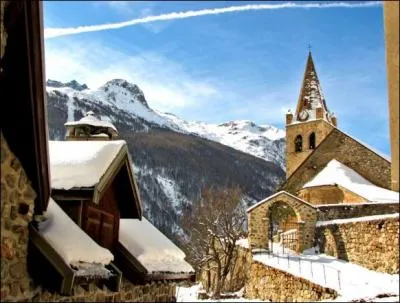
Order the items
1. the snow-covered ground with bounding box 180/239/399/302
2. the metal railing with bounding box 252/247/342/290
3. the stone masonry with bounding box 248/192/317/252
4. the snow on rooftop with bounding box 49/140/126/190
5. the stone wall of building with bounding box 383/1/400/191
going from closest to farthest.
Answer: the stone wall of building with bounding box 383/1/400/191, the snow on rooftop with bounding box 49/140/126/190, the snow-covered ground with bounding box 180/239/399/302, the metal railing with bounding box 252/247/342/290, the stone masonry with bounding box 248/192/317/252

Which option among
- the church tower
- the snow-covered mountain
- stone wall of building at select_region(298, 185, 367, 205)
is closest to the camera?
stone wall of building at select_region(298, 185, 367, 205)

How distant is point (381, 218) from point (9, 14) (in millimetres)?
19001

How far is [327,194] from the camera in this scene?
34094 millimetres

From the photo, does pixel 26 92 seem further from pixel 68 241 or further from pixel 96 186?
pixel 96 186

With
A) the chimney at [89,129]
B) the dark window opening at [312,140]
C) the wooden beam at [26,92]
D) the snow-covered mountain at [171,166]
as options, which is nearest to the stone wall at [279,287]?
the chimney at [89,129]

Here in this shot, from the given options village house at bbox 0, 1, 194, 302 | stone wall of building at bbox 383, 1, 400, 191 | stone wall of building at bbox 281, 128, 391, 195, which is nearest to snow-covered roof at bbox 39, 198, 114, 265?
village house at bbox 0, 1, 194, 302

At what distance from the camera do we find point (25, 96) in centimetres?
591

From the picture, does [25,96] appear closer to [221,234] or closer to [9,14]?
[9,14]

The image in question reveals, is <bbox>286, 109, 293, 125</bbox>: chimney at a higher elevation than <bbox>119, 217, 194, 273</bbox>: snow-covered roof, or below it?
higher

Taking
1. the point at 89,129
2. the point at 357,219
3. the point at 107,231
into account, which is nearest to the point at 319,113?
the point at 357,219

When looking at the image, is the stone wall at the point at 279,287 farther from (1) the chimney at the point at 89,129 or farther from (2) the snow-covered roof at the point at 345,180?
(2) the snow-covered roof at the point at 345,180

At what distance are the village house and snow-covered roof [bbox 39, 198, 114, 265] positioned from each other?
1 centimetres

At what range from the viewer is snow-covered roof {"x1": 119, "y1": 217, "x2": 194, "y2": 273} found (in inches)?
369

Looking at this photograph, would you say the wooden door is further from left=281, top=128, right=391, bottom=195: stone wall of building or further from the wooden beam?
left=281, top=128, right=391, bottom=195: stone wall of building
